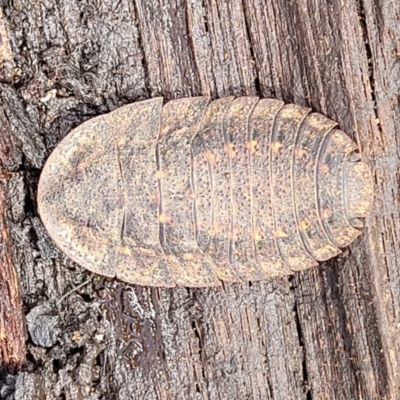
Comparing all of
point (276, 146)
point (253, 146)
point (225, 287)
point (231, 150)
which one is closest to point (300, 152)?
point (276, 146)

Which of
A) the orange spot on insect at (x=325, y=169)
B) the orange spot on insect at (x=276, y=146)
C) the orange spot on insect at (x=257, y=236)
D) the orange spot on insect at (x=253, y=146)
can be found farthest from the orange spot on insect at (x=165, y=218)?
the orange spot on insect at (x=325, y=169)

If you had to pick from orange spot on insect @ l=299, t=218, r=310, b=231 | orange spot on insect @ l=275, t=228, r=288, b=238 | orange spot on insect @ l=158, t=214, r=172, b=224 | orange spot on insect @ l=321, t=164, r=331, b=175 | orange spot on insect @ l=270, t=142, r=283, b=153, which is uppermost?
orange spot on insect @ l=270, t=142, r=283, b=153

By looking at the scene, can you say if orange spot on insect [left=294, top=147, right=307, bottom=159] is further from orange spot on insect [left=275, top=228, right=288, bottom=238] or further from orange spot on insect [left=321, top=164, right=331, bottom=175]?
orange spot on insect [left=275, top=228, right=288, bottom=238]

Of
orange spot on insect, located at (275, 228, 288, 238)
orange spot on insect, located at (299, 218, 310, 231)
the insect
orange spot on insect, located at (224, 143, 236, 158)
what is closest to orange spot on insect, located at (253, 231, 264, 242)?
the insect

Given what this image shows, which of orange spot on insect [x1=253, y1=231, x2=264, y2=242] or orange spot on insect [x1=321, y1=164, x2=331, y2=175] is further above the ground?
orange spot on insect [x1=321, y1=164, x2=331, y2=175]

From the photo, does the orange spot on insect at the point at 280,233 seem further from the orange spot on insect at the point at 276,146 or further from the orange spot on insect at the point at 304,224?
the orange spot on insect at the point at 276,146
